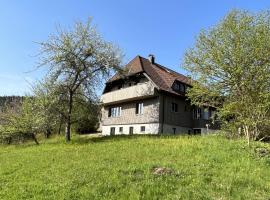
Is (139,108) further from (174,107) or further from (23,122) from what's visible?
(23,122)

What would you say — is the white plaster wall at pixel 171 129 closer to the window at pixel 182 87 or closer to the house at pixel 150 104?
the house at pixel 150 104

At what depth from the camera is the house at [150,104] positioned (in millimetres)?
41219

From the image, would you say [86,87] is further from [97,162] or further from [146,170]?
[146,170]

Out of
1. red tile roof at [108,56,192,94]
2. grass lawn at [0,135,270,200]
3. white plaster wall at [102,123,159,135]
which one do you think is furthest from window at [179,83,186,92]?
grass lawn at [0,135,270,200]

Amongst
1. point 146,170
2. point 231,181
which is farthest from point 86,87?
point 231,181

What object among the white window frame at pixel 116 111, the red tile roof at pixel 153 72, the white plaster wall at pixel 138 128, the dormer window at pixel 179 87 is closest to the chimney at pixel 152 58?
the red tile roof at pixel 153 72

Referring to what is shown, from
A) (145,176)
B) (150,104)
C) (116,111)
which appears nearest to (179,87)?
(150,104)

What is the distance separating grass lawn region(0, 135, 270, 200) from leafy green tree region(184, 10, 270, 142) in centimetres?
854

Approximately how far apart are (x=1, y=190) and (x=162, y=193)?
615 centimetres

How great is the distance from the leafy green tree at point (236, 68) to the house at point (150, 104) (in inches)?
228

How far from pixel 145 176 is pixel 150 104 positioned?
2825cm

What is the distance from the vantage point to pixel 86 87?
121ft

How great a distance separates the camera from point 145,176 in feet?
46.1

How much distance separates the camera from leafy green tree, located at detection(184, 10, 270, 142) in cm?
2875
